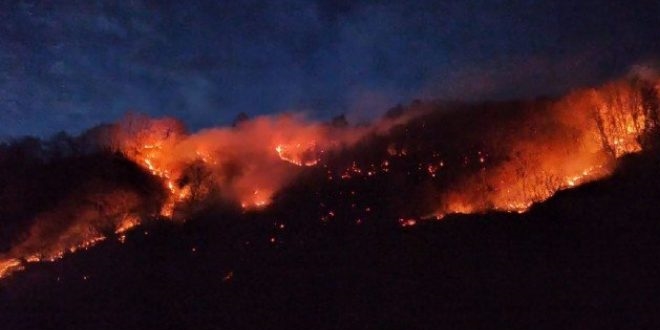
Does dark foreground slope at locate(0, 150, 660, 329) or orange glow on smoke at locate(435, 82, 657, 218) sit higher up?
orange glow on smoke at locate(435, 82, 657, 218)

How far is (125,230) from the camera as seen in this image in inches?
729

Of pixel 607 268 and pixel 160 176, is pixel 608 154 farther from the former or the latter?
pixel 160 176

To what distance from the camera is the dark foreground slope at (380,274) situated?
12.2 meters

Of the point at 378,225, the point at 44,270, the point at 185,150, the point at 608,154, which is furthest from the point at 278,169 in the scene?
the point at 608,154

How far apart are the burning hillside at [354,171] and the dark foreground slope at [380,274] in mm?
970

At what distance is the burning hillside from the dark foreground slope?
38.2 inches

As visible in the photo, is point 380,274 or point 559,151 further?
point 559,151

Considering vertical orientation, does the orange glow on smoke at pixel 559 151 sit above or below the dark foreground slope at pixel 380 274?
above

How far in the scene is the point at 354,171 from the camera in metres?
18.5

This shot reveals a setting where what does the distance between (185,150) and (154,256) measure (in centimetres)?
552

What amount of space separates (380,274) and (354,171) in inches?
198

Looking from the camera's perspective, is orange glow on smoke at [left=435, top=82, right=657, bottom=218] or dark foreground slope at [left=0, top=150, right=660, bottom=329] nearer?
dark foreground slope at [left=0, top=150, right=660, bottom=329]

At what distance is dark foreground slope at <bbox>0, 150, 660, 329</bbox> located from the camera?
40.2 feet

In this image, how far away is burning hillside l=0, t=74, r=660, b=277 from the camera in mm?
16625
